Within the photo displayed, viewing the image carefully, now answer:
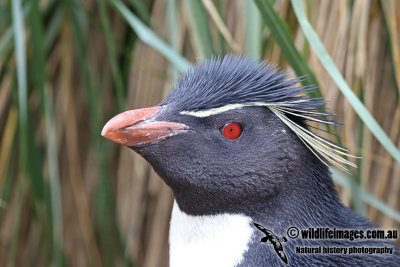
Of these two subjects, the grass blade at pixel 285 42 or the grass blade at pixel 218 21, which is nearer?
the grass blade at pixel 285 42

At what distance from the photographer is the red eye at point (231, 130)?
42.9 inches

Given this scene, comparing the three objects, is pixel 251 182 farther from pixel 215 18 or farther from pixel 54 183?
pixel 54 183

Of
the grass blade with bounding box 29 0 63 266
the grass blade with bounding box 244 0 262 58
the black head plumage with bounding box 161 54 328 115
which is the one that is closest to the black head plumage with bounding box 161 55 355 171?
the black head plumage with bounding box 161 54 328 115

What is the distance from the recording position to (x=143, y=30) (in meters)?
1.33

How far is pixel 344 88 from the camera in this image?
1089mm

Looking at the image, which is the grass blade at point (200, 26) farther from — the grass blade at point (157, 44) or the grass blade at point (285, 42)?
the grass blade at point (285, 42)

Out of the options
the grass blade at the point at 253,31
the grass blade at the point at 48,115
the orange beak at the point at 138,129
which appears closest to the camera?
the orange beak at the point at 138,129

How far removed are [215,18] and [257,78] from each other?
0.26 m

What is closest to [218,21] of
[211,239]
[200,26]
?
[200,26]

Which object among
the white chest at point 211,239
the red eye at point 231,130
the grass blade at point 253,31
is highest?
the grass blade at point 253,31

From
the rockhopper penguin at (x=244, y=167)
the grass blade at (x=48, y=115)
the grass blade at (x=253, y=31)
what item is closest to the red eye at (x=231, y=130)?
the rockhopper penguin at (x=244, y=167)

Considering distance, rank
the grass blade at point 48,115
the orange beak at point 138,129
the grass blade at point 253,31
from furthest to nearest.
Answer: the grass blade at point 48,115
the grass blade at point 253,31
the orange beak at point 138,129

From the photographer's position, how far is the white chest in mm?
1090

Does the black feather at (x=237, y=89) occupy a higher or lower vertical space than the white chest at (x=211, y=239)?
higher
